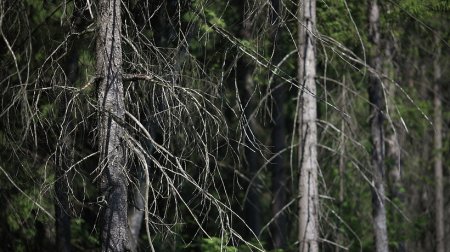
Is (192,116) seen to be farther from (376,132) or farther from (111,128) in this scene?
(376,132)

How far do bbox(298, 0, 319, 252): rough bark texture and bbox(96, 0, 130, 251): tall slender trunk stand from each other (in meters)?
4.40

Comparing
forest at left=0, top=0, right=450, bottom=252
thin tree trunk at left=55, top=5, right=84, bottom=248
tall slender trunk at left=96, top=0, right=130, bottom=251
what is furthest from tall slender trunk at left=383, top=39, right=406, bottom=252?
tall slender trunk at left=96, top=0, right=130, bottom=251

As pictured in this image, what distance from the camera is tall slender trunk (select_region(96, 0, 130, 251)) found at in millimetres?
6836

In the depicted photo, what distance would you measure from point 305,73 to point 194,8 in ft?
10.7

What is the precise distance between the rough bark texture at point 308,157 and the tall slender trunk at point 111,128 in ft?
14.4

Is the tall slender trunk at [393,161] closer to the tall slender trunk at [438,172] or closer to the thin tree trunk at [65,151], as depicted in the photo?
the tall slender trunk at [438,172]

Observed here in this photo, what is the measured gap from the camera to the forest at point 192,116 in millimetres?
6941

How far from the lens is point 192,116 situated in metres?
8.44

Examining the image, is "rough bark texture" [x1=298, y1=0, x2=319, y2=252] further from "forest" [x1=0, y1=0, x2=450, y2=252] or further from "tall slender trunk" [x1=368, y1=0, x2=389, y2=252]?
"tall slender trunk" [x1=368, y1=0, x2=389, y2=252]

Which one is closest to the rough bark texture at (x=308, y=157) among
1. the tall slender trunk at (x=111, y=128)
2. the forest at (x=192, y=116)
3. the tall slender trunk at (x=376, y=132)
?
the forest at (x=192, y=116)

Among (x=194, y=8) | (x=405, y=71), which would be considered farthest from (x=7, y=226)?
(x=405, y=71)

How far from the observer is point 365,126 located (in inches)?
689

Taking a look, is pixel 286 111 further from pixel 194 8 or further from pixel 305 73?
pixel 194 8

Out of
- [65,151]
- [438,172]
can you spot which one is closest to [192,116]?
[65,151]
